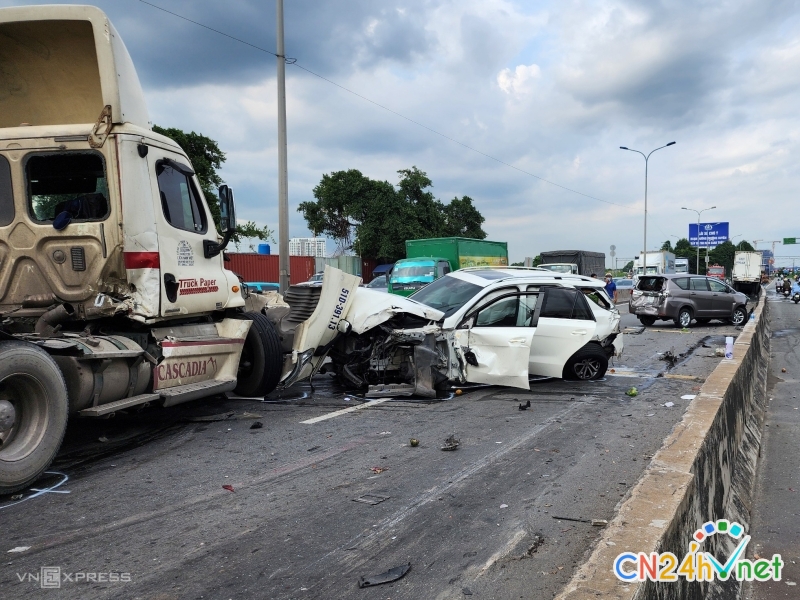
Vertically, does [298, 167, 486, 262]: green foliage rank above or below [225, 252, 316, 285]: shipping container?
above

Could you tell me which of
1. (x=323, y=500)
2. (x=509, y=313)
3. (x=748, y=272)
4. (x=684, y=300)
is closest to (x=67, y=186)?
(x=323, y=500)

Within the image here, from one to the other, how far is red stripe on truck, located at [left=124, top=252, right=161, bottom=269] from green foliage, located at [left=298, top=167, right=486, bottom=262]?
3829 cm

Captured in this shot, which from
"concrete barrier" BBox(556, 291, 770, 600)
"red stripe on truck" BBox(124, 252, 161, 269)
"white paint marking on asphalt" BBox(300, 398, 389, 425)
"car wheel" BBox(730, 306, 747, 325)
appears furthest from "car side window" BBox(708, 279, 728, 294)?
"red stripe on truck" BBox(124, 252, 161, 269)

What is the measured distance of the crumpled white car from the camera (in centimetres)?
774

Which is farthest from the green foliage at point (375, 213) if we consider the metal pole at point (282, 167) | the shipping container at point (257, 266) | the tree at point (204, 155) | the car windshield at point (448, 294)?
the car windshield at point (448, 294)

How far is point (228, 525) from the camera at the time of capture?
3.83 m

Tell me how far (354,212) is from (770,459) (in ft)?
134

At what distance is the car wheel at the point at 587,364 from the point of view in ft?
30.4

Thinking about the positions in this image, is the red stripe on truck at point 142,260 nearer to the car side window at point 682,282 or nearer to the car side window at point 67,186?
the car side window at point 67,186

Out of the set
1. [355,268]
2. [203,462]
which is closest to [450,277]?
[203,462]

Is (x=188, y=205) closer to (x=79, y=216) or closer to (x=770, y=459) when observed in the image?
(x=79, y=216)

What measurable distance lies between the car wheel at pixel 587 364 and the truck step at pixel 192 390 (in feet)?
17.1

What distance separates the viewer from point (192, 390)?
5883 millimetres

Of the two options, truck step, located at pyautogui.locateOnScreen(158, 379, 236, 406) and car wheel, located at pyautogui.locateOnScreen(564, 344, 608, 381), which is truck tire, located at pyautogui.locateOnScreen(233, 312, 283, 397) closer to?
truck step, located at pyautogui.locateOnScreen(158, 379, 236, 406)
